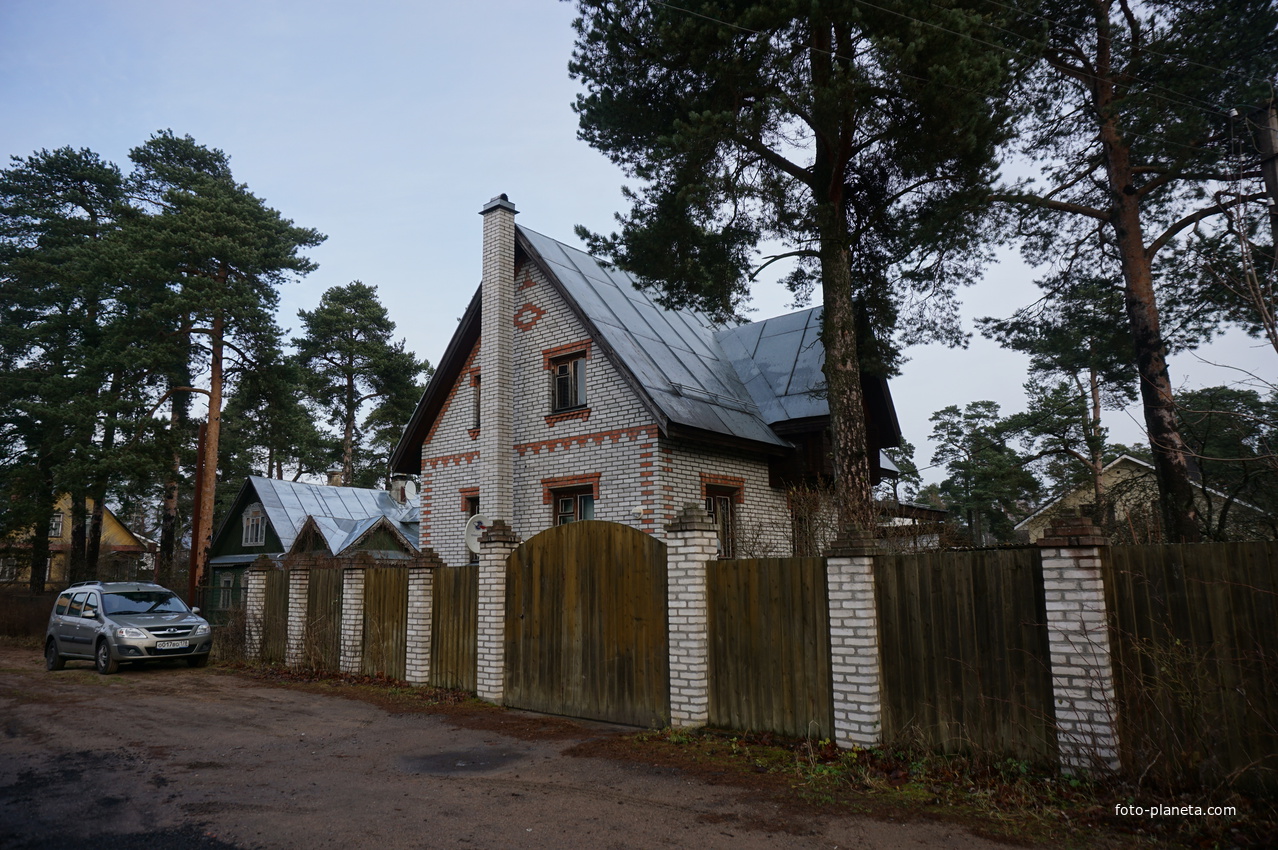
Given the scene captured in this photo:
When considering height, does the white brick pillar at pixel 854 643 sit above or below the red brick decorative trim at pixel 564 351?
below

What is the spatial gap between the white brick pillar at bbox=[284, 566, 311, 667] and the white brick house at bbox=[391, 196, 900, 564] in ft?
11.7

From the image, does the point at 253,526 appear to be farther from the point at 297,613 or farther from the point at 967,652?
the point at 967,652

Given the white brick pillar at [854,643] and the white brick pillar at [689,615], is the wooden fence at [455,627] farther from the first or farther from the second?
the white brick pillar at [854,643]

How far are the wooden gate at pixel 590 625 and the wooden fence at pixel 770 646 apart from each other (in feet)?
2.14

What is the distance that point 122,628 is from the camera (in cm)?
1408

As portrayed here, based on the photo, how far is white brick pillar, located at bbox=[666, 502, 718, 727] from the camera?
25.5ft

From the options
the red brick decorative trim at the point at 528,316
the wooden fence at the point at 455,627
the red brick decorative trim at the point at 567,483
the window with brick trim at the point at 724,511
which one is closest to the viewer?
the wooden fence at the point at 455,627

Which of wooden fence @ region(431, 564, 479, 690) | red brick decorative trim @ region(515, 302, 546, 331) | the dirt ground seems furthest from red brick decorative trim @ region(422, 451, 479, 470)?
the dirt ground

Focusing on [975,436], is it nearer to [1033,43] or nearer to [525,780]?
[1033,43]

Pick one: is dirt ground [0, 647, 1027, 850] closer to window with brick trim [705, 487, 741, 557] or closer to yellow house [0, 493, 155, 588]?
window with brick trim [705, 487, 741, 557]

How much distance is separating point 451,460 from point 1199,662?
47.6 feet

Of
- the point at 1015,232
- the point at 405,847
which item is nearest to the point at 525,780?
the point at 405,847

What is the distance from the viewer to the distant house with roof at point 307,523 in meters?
28.0

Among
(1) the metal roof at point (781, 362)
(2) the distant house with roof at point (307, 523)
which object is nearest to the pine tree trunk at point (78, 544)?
(2) the distant house with roof at point (307, 523)
